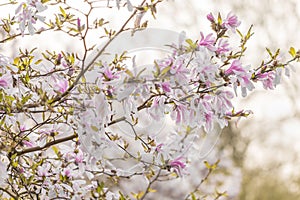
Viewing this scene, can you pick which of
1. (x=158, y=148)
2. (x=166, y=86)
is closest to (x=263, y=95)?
(x=158, y=148)

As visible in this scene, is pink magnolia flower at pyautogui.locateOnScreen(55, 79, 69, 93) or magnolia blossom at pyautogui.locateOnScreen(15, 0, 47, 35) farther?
magnolia blossom at pyautogui.locateOnScreen(15, 0, 47, 35)

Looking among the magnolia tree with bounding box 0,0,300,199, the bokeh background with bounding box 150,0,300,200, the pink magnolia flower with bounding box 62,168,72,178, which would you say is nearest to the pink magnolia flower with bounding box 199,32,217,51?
the magnolia tree with bounding box 0,0,300,199

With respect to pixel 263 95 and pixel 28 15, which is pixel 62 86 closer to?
pixel 28 15

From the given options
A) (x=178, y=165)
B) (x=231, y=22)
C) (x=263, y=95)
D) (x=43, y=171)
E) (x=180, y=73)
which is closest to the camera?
(x=180, y=73)

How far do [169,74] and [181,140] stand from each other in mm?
530

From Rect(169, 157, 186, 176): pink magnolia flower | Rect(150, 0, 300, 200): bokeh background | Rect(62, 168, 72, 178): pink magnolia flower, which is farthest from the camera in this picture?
Rect(150, 0, 300, 200): bokeh background

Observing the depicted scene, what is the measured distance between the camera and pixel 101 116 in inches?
54.8

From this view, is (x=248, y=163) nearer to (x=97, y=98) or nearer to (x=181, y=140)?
(x=181, y=140)

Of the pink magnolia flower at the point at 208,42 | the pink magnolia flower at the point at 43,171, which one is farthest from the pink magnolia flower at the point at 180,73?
the pink magnolia flower at the point at 43,171

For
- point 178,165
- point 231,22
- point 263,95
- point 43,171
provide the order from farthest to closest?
point 263,95 → point 43,171 → point 178,165 → point 231,22

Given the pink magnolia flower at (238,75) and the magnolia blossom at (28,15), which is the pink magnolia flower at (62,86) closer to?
the magnolia blossom at (28,15)

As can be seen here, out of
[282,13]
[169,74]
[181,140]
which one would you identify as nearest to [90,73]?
[169,74]

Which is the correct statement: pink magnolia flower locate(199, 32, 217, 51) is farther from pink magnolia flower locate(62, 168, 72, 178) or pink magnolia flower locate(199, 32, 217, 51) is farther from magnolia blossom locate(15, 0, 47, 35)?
pink magnolia flower locate(62, 168, 72, 178)

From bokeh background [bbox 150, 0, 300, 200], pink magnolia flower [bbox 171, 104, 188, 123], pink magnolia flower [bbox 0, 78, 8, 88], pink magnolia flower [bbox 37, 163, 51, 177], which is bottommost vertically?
pink magnolia flower [bbox 37, 163, 51, 177]
